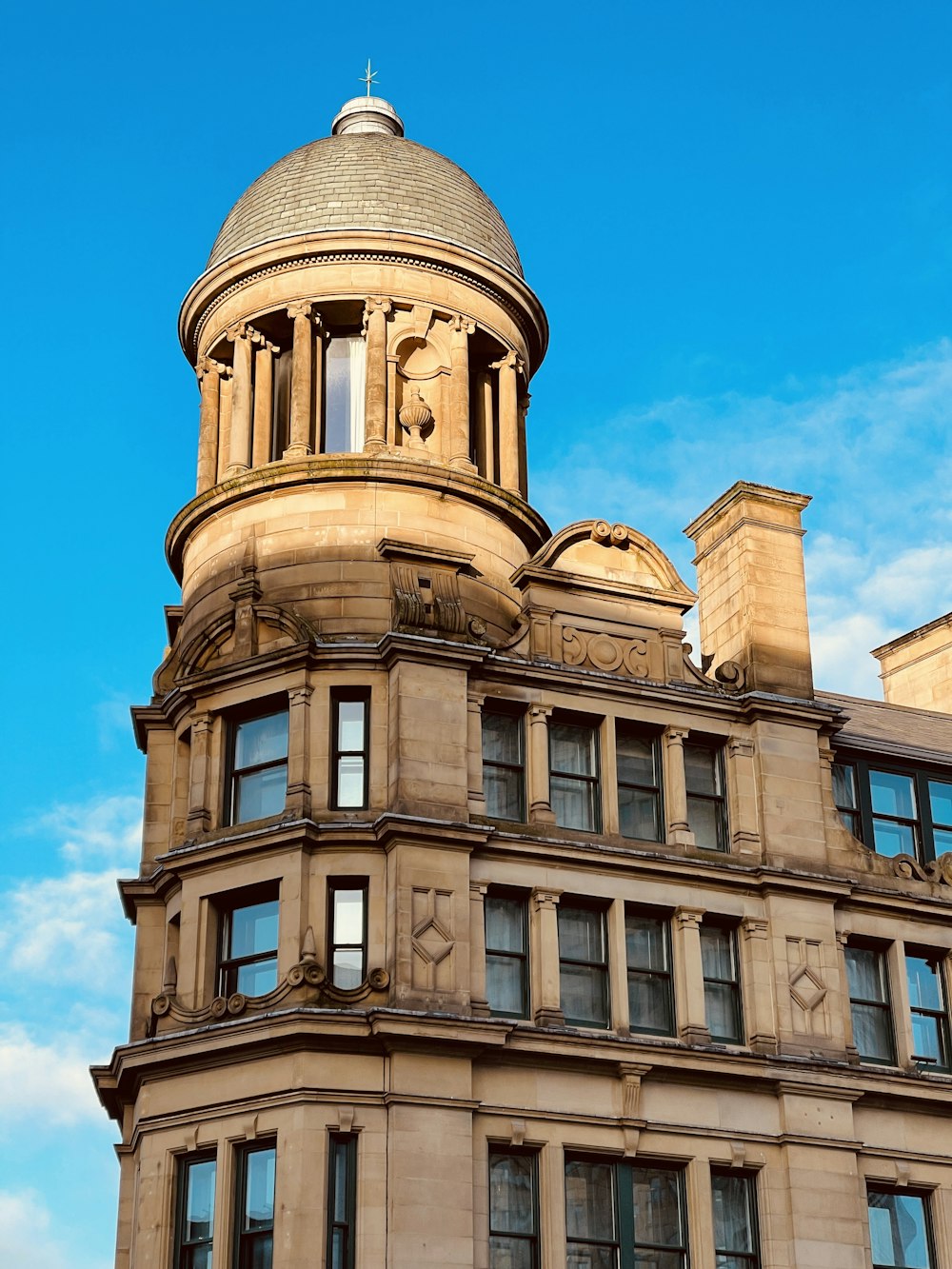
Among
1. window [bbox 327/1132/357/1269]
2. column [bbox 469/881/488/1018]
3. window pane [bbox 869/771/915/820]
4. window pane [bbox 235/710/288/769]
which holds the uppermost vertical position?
window pane [bbox 869/771/915/820]

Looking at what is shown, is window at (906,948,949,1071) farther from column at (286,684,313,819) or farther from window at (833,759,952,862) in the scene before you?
column at (286,684,313,819)

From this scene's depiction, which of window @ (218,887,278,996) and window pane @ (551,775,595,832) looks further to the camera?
window pane @ (551,775,595,832)

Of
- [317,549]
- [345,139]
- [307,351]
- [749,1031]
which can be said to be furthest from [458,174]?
[749,1031]

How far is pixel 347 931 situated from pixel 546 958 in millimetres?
3263

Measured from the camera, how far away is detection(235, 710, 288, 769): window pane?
119 ft

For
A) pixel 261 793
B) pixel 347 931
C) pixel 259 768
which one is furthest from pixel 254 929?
pixel 259 768

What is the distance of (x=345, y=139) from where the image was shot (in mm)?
44938

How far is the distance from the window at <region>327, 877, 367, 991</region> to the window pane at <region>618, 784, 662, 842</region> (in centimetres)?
502

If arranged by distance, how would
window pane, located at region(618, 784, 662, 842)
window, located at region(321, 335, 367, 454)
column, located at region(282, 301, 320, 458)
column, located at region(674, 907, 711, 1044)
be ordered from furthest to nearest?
1. window, located at region(321, 335, 367, 454)
2. column, located at region(282, 301, 320, 458)
3. window pane, located at region(618, 784, 662, 842)
4. column, located at region(674, 907, 711, 1044)

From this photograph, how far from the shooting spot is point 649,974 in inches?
1416

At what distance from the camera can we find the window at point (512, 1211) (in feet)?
107

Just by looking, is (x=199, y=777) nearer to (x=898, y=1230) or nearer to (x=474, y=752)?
(x=474, y=752)

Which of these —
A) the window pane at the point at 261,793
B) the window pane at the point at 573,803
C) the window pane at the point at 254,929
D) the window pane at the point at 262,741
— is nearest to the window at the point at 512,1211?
the window pane at the point at 254,929

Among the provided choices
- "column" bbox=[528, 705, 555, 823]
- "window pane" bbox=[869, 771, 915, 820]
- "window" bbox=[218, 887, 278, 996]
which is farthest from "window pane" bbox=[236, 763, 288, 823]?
"window pane" bbox=[869, 771, 915, 820]
